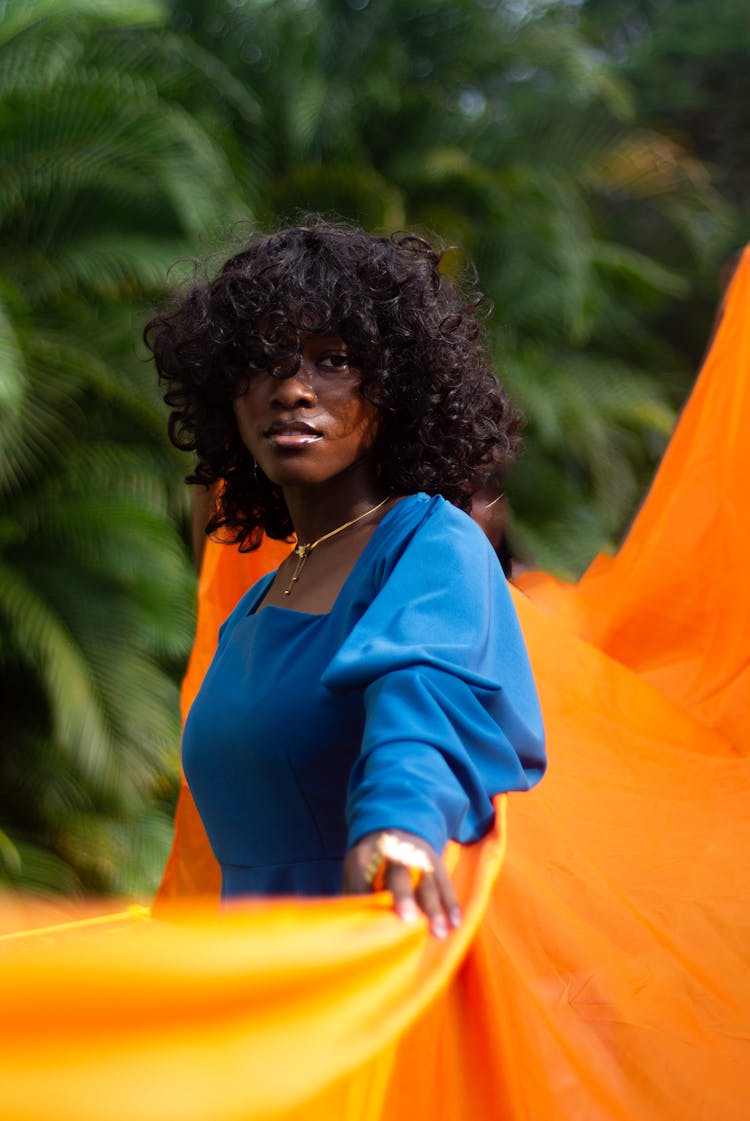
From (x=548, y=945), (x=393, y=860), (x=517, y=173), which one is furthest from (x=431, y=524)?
(x=517, y=173)

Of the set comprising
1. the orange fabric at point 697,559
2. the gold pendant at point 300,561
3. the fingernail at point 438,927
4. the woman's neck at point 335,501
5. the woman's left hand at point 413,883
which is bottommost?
the orange fabric at point 697,559

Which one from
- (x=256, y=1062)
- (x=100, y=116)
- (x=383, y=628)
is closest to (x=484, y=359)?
(x=383, y=628)

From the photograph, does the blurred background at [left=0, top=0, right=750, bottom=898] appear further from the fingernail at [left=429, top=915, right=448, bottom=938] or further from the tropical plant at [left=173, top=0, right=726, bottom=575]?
the fingernail at [left=429, top=915, right=448, bottom=938]

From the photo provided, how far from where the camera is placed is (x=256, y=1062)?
3.60 feet

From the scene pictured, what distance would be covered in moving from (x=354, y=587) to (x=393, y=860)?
1.59 ft

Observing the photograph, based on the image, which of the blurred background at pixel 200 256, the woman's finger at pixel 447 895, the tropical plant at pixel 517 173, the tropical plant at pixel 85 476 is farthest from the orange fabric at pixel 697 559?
Answer: the tropical plant at pixel 517 173

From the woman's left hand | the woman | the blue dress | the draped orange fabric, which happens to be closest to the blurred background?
the woman

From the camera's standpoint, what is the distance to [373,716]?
144cm

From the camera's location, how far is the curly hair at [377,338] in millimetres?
1870

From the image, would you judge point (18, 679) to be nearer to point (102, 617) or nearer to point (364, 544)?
point (102, 617)

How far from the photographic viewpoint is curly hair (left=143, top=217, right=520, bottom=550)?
187 cm

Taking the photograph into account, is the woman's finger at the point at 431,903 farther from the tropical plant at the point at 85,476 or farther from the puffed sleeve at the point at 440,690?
the tropical plant at the point at 85,476

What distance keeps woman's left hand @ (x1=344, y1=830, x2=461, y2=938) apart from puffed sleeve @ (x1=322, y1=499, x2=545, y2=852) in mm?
11

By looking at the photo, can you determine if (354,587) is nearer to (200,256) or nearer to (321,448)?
(321,448)
